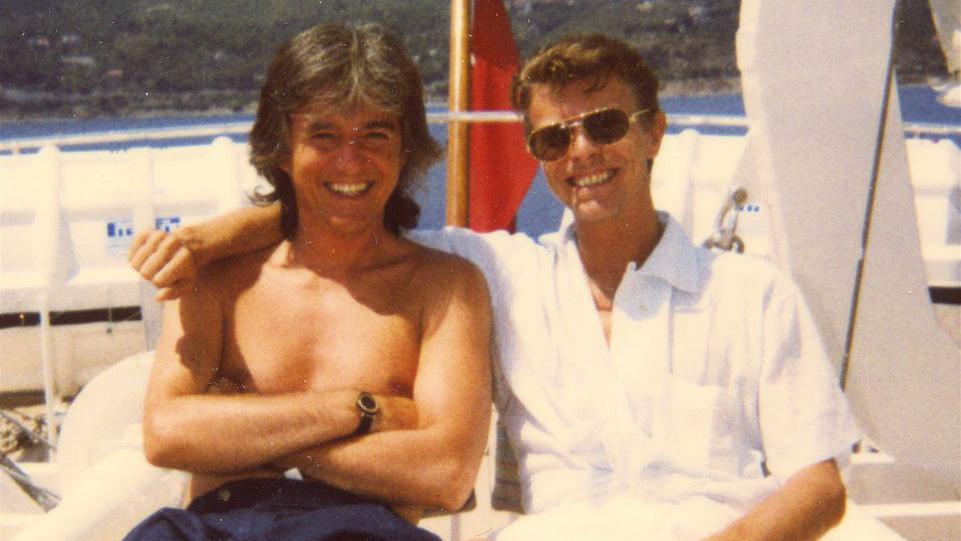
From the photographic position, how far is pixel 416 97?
195 cm

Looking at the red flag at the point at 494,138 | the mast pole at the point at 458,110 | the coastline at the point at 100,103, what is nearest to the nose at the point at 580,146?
the mast pole at the point at 458,110

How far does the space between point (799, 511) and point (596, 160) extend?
768mm

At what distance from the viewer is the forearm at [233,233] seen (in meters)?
1.90

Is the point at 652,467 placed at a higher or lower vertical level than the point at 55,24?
lower

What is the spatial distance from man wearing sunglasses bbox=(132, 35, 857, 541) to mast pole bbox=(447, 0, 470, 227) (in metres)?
2.17

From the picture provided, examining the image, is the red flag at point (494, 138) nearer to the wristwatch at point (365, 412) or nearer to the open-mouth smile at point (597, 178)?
the open-mouth smile at point (597, 178)

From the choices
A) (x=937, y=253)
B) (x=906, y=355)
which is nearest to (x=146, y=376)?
(x=906, y=355)

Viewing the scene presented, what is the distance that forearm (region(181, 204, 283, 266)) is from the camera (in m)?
1.90

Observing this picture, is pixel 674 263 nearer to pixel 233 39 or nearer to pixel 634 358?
pixel 634 358

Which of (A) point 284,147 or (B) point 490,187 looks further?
(B) point 490,187

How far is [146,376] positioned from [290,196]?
60 cm

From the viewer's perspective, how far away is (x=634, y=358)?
182cm

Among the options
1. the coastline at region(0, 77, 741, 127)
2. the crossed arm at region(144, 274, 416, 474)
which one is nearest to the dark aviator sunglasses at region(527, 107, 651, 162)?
the crossed arm at region(144, 274, 416, 474)

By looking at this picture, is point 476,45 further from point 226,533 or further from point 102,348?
point 226,533
